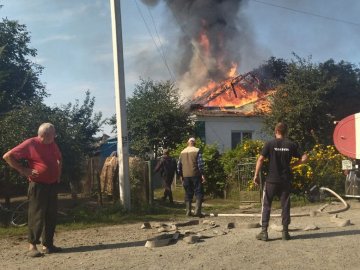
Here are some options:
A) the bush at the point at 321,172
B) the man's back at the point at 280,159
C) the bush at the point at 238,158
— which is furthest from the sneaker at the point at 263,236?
the bush at the point at 238,158

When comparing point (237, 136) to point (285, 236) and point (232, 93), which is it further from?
point (285, 236)

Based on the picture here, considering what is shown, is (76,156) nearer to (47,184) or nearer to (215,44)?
(47,184)

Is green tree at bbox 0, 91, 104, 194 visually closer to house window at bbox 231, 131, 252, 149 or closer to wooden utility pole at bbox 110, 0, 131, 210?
wooden utility pole at bbox 110, 0, 131, 210

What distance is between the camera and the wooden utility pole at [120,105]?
440 inches

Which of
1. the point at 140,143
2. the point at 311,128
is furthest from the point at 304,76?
the point at 140,143

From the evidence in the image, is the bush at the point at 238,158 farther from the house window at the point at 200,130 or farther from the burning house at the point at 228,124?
the house window at the point at 200,130

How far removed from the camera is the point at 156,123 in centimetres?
2348

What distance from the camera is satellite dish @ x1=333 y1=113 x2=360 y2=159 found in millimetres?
11195

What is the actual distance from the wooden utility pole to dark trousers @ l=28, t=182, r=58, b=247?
14.0 ft

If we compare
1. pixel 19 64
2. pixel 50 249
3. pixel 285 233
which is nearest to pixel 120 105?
pixel 50 249

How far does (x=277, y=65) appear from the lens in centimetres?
3428

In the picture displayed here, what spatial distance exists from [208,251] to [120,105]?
18.2 feet

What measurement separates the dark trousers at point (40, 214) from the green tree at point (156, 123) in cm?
1654

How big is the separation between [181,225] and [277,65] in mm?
26991
